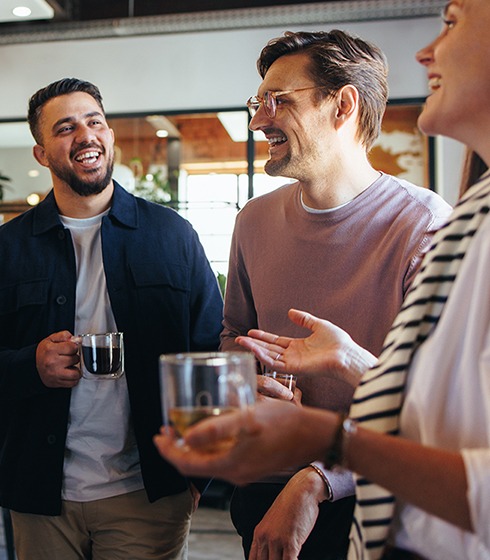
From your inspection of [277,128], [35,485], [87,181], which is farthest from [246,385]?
[87,181]

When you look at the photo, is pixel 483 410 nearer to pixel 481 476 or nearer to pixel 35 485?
pixel 481 476

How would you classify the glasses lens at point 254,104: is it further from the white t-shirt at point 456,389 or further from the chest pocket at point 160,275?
the white t-shirt at point 456,389

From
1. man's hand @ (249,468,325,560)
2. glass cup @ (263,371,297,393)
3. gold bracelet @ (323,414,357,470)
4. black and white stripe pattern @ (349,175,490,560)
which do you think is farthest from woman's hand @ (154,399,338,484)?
glass cup @ (263,371,297,393)

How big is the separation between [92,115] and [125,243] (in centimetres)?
48

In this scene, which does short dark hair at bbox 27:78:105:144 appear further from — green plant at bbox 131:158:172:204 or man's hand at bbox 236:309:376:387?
green plant at bbox 131:158:172:204

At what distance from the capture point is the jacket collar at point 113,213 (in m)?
2.24

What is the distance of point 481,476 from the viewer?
86cm

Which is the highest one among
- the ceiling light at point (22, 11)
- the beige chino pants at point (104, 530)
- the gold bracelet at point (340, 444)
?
the ceiling light at point (22, 11)

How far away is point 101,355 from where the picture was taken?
71.0 inches

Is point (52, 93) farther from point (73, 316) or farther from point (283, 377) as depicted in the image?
point (283, 377)

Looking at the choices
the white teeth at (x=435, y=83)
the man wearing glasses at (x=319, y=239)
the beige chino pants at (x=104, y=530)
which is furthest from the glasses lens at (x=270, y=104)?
the beige chino pants at (x=104, y=530)

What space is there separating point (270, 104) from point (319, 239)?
16.9 inches

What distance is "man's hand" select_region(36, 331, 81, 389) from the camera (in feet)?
6.17

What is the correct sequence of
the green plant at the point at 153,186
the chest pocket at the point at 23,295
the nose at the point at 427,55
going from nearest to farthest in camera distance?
the nose at the point at 427,55, the chest pocket at the point at 23,295, the green plant at the point at 153,186
